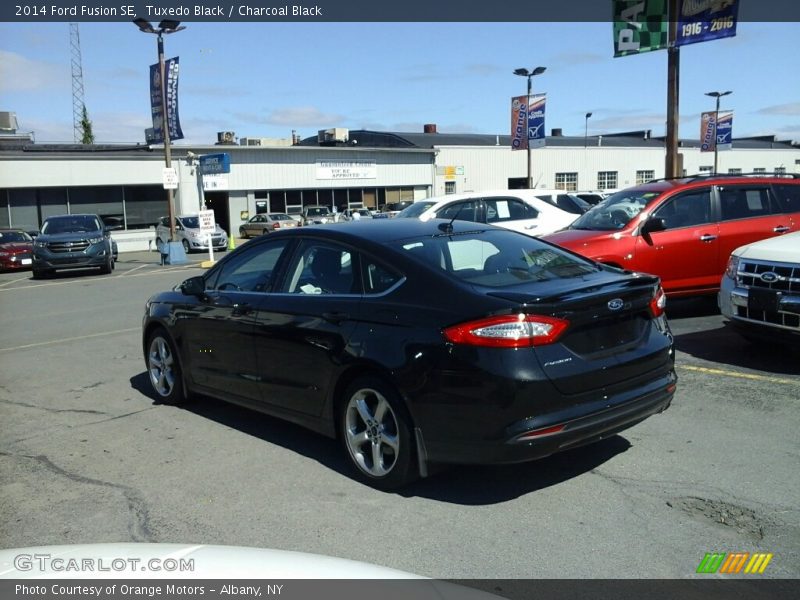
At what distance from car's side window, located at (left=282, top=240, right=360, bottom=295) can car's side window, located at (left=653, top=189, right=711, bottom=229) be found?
18.5ft

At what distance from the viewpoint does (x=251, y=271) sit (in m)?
5.68

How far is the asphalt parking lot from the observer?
3592 mm

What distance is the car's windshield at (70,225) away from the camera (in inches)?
870

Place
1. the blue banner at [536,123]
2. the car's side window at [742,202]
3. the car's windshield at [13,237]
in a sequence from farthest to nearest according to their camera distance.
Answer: the blue banner at [536,123] → the car's windshield at [13,237] → the car's side window at [742,202]

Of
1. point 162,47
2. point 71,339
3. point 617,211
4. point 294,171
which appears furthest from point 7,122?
point 617,211

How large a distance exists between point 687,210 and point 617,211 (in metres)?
0.86

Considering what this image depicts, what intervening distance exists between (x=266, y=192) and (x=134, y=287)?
26.2 m

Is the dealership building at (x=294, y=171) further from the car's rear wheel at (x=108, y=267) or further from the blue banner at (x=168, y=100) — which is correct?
the car's rear wheel at (x=108, y=267)

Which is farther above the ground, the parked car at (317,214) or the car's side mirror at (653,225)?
the parked car at (317,214)

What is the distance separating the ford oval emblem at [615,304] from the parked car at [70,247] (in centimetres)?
2011

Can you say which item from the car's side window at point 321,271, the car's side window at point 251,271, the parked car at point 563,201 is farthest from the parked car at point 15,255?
the car's side window at point 321,271

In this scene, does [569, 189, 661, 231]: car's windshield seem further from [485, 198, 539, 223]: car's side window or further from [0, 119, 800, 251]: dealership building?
[0, 119, 800, 251]: dealership building

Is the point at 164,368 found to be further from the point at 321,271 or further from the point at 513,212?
the point at 513,212

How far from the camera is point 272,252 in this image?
5512mm
